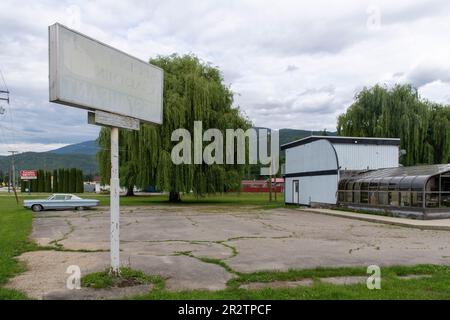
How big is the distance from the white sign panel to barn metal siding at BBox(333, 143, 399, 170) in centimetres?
2255

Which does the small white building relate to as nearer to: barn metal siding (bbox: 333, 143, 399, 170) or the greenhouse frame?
barn metal siding (bbox: 333, 143, 399, 170)

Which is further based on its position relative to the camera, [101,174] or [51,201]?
[101,174]

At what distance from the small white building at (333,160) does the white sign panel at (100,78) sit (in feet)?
72.8

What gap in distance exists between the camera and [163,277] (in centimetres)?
754

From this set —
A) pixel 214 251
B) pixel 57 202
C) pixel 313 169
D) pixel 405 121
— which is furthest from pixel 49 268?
pixel 405 121

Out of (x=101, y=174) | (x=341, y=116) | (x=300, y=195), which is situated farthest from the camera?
(x=341, y=116)

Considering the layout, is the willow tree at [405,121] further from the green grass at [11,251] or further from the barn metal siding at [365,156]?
the green grass at [11,251]

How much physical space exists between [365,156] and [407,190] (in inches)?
316

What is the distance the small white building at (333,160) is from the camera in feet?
95.5

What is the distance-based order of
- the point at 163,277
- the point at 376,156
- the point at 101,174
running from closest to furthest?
the point at 163,277
the point at 376,156
the point at 101,174
